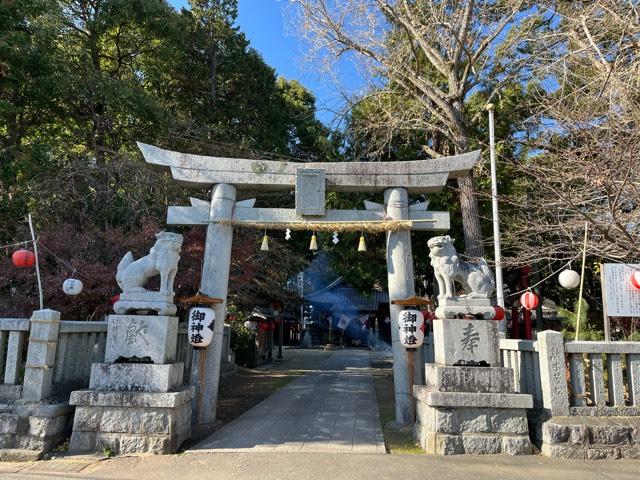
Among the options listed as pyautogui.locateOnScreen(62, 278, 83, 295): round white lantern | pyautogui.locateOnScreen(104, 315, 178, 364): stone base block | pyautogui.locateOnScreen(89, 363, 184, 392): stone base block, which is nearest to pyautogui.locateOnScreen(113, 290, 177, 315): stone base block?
pyautogui.locateOnScreen(104, 315, 178, 364): stone base block

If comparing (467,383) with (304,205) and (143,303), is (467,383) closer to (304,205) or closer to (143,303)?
(304,205)

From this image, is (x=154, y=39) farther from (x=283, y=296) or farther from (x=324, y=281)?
(x=324, y=281)

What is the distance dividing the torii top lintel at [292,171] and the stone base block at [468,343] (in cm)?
304

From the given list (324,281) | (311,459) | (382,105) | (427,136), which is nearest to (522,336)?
(427,136)

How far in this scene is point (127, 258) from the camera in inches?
285

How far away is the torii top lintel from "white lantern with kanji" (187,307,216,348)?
2462 mm

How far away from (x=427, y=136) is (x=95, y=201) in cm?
1024

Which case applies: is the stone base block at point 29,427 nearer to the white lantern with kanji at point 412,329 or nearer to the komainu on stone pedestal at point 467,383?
the komainu on stone pedestal at point 467,383

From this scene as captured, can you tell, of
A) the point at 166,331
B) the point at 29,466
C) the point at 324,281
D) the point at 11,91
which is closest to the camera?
the point at 29,466

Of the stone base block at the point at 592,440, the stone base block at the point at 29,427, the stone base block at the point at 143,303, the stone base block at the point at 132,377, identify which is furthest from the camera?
the stone base block at the point at 143,303

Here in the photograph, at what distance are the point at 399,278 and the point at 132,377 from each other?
4748mm

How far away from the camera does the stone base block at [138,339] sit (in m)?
6.64

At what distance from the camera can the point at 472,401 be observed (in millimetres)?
6219

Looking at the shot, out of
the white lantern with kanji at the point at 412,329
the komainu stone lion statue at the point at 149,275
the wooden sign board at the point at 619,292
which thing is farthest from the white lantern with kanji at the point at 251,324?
the wooden sign board at the point at 619,292
